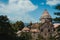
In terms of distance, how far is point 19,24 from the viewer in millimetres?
81688

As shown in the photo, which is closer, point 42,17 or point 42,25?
point 42,25

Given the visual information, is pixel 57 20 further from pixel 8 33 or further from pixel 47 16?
pixel 47 16

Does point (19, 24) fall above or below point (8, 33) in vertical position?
below

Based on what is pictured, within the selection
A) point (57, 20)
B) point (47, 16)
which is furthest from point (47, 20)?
point (57, 20)

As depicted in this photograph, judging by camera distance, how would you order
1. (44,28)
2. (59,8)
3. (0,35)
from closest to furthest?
(0,35) < (59,8) < (44,28)

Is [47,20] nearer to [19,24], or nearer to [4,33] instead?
[19,24]

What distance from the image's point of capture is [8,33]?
44.7ft

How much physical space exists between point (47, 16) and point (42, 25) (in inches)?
344

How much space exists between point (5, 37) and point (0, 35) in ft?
0.94

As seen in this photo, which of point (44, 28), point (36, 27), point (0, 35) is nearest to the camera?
point (0, 35)

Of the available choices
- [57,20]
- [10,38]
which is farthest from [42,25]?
[10,38]

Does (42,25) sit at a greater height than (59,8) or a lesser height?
lesser

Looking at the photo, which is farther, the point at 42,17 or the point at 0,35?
the point at 42,17

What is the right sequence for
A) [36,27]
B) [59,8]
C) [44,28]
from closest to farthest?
[59,8] < [44,28] < [36,27]
